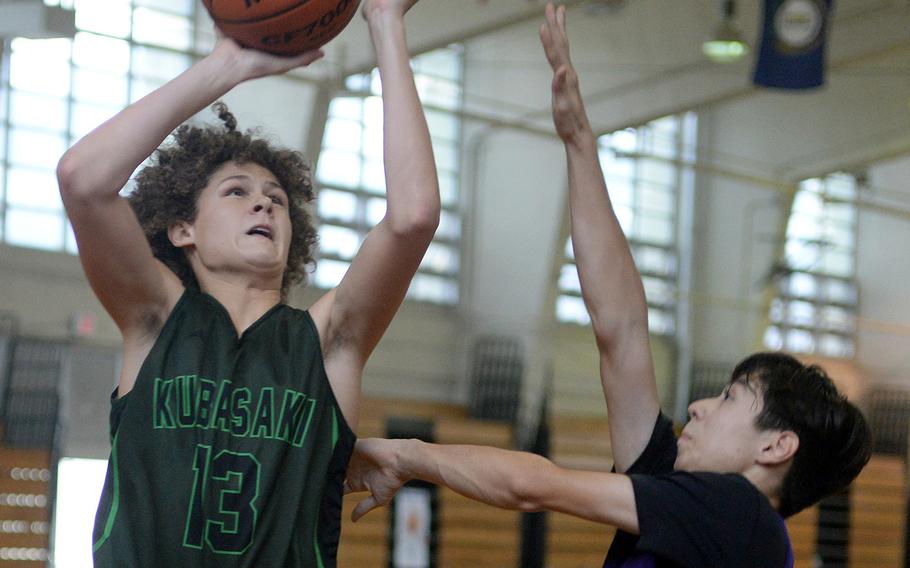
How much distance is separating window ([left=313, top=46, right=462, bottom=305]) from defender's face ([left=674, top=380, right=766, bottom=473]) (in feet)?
27.9

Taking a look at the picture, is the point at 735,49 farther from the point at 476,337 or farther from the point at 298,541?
the point at 298,541

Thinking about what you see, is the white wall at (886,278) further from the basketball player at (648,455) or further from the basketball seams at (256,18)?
the basketball seams at (256,18)

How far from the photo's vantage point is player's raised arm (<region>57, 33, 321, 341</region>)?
5.48ft

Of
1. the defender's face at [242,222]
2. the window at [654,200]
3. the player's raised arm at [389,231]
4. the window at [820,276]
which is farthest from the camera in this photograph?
the window at [820,276]

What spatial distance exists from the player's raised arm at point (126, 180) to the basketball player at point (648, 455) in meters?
0.41

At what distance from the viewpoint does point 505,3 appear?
9680 millimetres

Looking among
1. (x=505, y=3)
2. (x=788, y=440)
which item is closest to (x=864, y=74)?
(x=505, y=3)

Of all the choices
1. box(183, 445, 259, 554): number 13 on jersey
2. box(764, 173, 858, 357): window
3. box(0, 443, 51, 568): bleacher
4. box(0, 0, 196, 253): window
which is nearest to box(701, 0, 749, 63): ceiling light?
box(0, 0, 196, 253): window

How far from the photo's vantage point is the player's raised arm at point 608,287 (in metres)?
2.10

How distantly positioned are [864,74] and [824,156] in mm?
1272

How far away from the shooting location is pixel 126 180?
1.71 m

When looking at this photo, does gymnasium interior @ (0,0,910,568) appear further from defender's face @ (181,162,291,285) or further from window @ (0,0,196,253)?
defender's face @ (181,162,291,285)

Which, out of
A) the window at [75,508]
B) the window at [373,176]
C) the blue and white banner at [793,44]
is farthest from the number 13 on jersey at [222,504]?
the window at [373,176]

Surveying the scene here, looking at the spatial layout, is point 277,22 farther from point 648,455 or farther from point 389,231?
point 648,455
